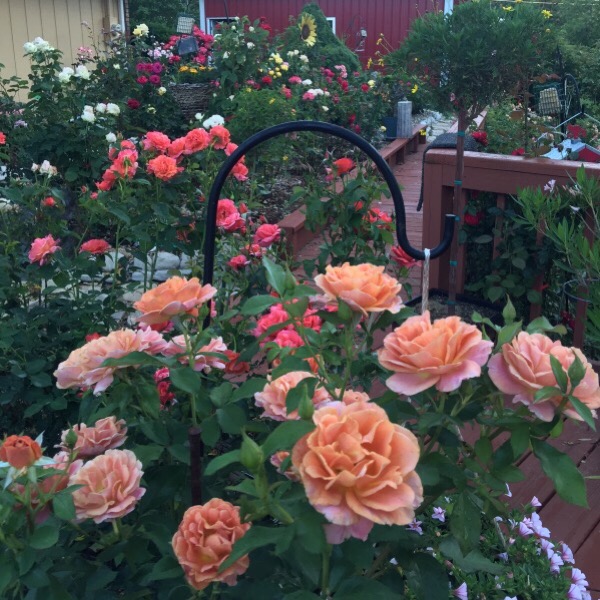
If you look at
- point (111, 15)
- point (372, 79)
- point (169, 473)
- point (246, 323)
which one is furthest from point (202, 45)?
point (169, 473)

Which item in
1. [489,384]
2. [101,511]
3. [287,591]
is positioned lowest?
[287,591]

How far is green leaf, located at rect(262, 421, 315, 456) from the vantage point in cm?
87

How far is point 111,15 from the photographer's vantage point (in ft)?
36.1

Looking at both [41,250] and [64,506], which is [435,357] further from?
[41,250]

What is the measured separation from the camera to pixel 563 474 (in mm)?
950

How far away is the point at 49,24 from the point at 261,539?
9746 mm

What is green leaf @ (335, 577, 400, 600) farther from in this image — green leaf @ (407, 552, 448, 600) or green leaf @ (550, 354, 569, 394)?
green leaf @ (550, 354, 569, 394)

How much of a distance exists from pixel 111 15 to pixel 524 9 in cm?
904

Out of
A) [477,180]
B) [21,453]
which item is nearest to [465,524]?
[21,453]

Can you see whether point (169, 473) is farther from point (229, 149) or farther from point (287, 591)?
point (229, 149)

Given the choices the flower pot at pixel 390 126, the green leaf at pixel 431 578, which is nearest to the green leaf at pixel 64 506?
the green leaf at pixel 431 578

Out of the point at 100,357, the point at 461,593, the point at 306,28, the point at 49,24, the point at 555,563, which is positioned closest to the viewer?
the point at 100,357

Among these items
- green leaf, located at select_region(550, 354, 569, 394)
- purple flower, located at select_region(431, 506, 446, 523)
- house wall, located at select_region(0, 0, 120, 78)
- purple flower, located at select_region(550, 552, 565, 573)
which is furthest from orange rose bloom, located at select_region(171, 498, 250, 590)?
house wall, located at select_region(0, 0, 120, 78)

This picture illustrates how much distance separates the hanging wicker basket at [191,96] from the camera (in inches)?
281
